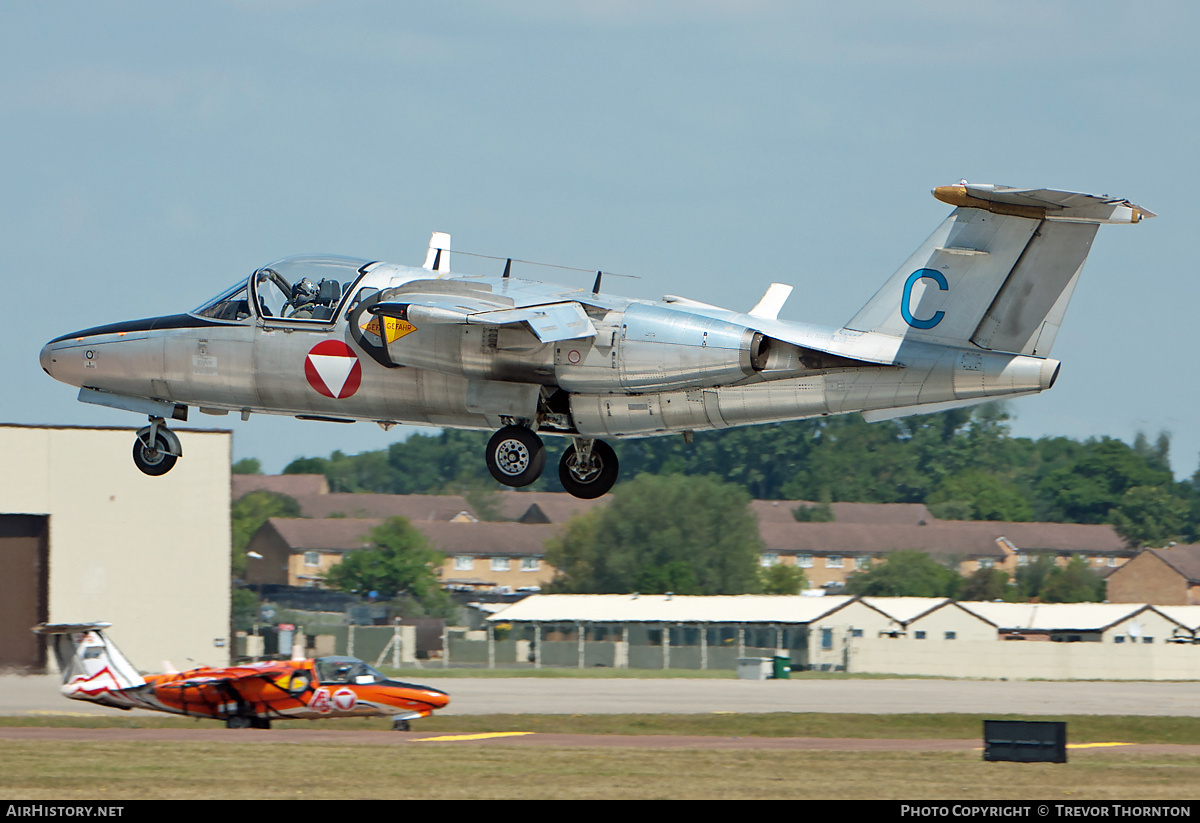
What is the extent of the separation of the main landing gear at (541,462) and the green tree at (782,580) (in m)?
94.6

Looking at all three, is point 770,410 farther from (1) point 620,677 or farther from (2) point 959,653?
(2) point 959,653

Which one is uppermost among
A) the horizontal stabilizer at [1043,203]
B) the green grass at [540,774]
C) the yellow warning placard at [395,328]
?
the horizontal stabilizer at [1043,203]

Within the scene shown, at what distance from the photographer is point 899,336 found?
24.1 m

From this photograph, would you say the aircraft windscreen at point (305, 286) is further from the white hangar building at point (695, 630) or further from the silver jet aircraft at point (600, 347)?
the white hangar building at point (695, 630)

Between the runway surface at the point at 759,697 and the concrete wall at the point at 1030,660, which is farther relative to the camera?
the concrete wall at the point at 1030,660

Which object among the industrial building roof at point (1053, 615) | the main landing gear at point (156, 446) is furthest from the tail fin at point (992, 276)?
the industrial building roof at point (1053, 615)

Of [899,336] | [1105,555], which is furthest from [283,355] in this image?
[1105,555]

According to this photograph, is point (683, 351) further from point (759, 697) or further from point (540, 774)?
point (759, 697)

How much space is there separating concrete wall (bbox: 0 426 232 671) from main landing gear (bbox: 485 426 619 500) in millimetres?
41558

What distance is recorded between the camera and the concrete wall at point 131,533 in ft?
209

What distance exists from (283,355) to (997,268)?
38.4 feet

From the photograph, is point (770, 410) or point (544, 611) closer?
point (770, 410)

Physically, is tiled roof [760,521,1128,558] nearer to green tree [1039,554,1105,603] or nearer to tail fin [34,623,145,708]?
green tree [1039,554,1105,603]

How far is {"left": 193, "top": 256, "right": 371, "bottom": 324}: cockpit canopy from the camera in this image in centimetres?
2602
